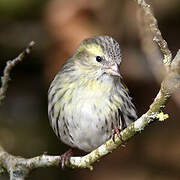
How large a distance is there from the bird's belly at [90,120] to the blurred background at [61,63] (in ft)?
6.46

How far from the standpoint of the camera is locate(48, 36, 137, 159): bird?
4.07 metres

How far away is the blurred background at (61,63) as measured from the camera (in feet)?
20.1

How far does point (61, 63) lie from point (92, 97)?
6.81 feet

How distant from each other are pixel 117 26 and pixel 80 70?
6.83ft

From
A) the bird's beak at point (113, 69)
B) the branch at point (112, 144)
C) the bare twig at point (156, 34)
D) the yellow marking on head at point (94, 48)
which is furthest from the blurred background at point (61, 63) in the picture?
the bare twig at point (156, 34)

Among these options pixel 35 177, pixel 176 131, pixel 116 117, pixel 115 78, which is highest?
pixel 115 78

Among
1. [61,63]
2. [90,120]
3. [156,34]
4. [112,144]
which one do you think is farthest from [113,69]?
[61,63]

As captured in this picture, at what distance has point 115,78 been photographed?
13.6 ft

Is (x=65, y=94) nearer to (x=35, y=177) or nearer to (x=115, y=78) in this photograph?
(x=115, y=78)

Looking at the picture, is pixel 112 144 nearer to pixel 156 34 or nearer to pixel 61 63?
pixel 156 34

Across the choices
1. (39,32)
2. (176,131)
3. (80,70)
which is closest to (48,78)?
(39,32)

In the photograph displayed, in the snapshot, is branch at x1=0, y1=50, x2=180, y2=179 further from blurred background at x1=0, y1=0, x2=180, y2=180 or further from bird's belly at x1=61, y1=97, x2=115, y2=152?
blurred background at x1=0, y1=0, x2=180, y2=180

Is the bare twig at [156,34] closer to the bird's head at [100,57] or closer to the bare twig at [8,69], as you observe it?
the bird's head at [100,57]

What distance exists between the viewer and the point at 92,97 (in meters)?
4.11
